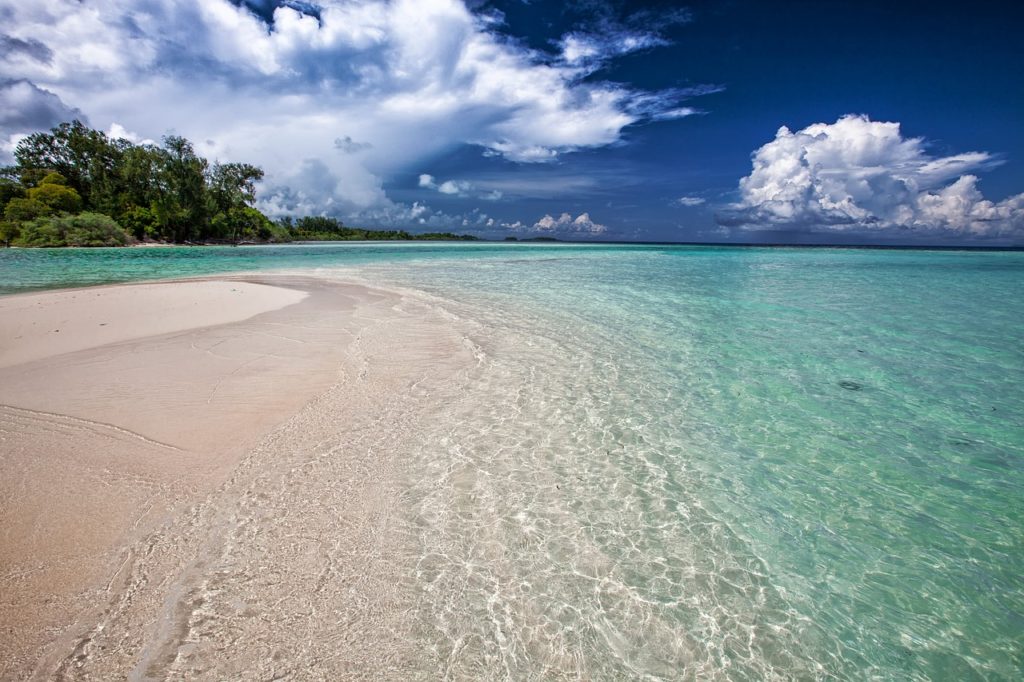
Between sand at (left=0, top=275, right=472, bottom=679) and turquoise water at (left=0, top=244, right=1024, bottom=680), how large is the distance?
1.79 ft

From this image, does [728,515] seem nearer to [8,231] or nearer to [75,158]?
[8,231]

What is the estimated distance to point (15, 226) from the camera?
5000 cm

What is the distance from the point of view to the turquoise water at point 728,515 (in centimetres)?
259

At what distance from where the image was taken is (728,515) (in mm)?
3754

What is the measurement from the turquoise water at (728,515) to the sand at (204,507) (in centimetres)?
55

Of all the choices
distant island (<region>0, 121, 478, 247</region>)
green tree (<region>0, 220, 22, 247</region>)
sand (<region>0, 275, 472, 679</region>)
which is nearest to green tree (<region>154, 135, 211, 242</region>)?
distant island (<region>0, 121, 478, 247</region>)

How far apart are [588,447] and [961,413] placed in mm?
5540

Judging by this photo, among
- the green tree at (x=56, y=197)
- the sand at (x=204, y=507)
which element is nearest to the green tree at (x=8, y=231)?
the green tree at (x=56, y=197)

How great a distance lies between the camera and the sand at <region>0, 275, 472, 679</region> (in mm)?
2422

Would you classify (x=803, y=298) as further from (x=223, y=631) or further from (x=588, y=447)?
(x=223, y=631)

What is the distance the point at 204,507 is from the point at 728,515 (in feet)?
15.2

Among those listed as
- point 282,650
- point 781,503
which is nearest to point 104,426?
point 282,650

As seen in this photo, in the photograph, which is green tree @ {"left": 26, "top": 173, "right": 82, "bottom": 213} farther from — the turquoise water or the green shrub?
the turquoise water

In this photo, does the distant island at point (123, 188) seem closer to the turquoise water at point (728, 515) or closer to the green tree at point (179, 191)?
the green tree at point (179, 191)
